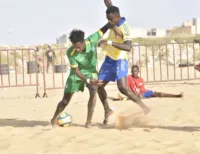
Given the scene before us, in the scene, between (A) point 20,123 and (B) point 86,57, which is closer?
(B) point 86,57

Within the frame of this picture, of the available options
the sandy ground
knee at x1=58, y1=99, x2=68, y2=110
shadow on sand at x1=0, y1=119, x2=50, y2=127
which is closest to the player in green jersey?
knee at x1=58, y1=99, x2=68, y2=110

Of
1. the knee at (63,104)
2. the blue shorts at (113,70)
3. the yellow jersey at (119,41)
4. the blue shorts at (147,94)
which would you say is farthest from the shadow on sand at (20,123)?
the blue shorts at (147,94)

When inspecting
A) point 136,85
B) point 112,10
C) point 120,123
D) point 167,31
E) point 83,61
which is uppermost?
point 167,31

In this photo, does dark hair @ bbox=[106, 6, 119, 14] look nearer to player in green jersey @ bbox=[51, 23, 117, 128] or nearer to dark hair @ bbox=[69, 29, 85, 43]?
player in green jersey @ bbox=[51, 23, 117, 128]

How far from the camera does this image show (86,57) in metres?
6.64

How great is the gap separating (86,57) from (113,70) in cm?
45

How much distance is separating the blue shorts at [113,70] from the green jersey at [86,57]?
0.19 metres

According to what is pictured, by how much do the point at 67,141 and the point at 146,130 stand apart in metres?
1.25

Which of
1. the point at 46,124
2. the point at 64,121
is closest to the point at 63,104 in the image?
the point at 64,121

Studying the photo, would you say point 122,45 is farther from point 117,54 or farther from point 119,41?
point 117,54

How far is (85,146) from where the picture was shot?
5391mm

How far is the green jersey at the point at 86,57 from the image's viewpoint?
6.54m

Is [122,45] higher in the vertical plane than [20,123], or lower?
higher

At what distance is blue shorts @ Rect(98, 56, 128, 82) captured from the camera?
6609 millimetres
